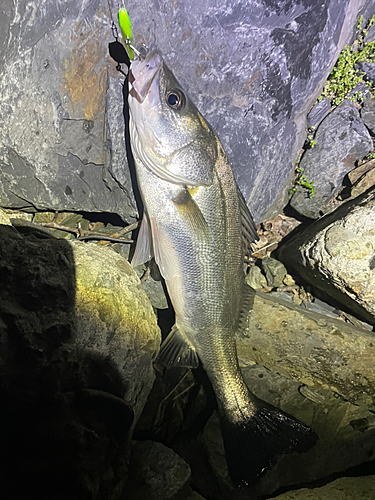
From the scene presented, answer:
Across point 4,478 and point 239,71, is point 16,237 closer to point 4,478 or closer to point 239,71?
point 4,478

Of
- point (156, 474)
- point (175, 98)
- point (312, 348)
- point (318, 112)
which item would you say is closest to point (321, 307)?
point (312, 348)

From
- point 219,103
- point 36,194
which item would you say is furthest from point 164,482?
point 219,103

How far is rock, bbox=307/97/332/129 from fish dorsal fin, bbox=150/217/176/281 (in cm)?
232

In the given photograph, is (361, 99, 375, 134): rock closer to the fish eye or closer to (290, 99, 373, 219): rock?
(290, 99, 373, 219): rock

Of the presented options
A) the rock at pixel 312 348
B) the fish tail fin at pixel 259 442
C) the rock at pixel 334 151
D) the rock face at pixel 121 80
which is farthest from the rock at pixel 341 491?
the rock face at pixel 121 80

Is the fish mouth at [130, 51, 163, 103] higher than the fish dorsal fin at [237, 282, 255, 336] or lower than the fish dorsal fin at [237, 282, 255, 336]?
higher

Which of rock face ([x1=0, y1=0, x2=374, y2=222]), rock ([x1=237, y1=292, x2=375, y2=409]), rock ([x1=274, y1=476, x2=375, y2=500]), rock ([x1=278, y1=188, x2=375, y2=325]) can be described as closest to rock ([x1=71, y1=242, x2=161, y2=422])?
rock face ([x1=0, y1=0, x2=374, y2=222])

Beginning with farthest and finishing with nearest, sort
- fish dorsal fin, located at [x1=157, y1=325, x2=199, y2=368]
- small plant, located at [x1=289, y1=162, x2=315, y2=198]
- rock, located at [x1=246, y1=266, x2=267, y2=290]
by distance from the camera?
1. rock, located at [x1=246, y1=266, x2=267, y2=290]
2. small plant, located at [x1=289, y1=162, x2=315, y2=198]
3. fish dorsal fin, located at [x1=157, y1=325, x2=199, y2=368]

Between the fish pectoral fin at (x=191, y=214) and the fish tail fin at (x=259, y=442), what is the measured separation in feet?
5.83

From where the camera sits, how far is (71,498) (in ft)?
6.55

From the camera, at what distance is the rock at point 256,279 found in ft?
14.2

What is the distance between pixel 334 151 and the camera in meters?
3.90

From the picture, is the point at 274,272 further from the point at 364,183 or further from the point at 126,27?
the point at 126,27

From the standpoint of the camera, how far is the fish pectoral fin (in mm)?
2930
